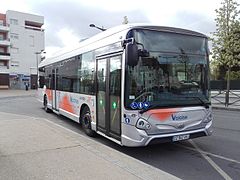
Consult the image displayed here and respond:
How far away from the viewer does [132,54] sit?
20.8 ft

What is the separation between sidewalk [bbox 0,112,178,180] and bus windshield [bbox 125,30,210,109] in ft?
4.47

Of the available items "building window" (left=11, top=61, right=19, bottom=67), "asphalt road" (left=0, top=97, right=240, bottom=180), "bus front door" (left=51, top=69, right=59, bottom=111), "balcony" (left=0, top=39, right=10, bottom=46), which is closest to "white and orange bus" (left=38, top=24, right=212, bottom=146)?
"asphalt road" (left=0, top=97, right=240, bottom=180)

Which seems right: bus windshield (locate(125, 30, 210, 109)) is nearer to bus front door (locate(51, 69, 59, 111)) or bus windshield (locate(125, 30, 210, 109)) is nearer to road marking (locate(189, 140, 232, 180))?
road marking (locate(189, 140, 232, 180))

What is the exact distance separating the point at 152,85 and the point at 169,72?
0.56m

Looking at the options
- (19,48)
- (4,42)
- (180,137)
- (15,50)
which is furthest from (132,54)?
(19,48)

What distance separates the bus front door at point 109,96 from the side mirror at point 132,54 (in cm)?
63

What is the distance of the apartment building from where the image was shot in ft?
212

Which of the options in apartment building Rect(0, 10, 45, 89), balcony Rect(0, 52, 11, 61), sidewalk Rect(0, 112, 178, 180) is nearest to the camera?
sidewalk Rect(0, 112, 178, 180)

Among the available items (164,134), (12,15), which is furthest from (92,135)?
(12,15)

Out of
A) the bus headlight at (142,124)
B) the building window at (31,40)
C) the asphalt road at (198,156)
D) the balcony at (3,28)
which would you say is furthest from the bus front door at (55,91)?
the building window at (31,40)

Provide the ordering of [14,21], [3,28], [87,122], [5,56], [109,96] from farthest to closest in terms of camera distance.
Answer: [14,21]
[3,28]
[5,56]
[87,122]
[109,96]

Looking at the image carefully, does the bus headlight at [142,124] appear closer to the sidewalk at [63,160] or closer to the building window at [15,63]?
the sidewalk at [63,160]

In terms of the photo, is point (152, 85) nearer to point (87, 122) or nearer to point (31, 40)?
point (87, 122)

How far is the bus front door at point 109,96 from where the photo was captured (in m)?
7.09
